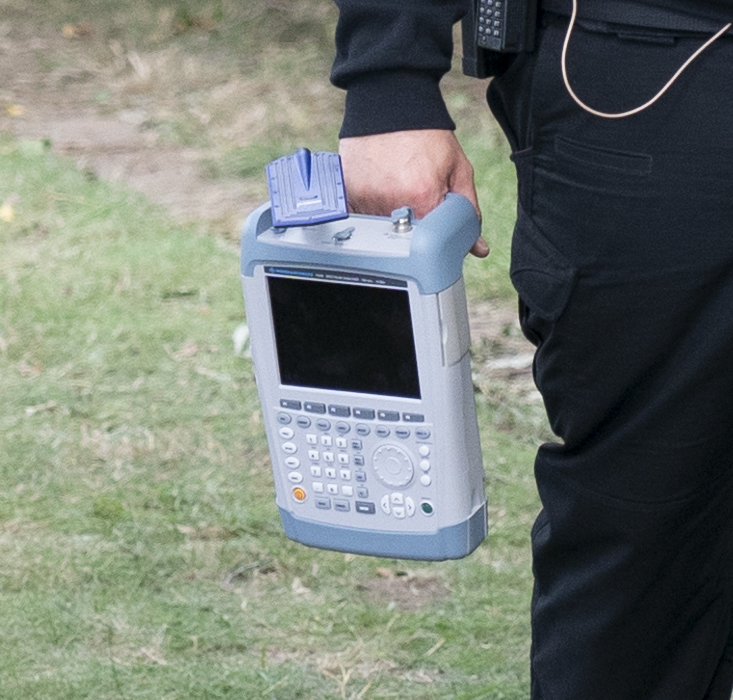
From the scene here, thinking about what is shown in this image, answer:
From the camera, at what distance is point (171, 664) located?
7.75 ft

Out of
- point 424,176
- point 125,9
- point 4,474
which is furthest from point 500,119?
point 125,9

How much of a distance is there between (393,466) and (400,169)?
352 mm

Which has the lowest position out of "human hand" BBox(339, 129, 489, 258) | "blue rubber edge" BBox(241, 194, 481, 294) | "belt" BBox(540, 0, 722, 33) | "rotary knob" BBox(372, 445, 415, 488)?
"rotary knob" BBox(372, 445, 415, 488)

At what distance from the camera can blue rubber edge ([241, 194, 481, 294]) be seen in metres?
1.52

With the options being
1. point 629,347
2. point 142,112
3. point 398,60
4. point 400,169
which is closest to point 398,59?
point 398,60

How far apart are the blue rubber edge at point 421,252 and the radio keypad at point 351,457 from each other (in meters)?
0.18

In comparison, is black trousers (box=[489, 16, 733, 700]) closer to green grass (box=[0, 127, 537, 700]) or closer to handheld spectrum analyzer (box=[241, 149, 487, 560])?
handheld spectrum analyzer (box=[241, 149, 487, 560])

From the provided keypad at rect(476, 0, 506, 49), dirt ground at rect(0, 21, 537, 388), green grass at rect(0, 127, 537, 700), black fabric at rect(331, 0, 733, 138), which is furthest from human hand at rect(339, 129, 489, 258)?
dirt ground at rect(0, 21, 537, 388)

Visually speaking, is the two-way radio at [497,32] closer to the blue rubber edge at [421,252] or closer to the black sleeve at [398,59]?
the black sleeve at [398,59]

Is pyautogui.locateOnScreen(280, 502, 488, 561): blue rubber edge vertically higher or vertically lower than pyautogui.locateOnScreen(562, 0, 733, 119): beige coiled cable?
lower

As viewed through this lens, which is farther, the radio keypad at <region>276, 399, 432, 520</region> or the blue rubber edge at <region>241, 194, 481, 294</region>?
the radio keypad at <region>276, 399, 432, 520</region>

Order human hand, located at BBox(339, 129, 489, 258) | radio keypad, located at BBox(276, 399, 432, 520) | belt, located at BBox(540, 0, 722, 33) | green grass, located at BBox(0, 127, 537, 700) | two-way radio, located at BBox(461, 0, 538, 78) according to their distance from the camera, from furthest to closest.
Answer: green grass, located at BBox(0, 127, 537, 700), radio keypad, located at BBox(276, 399, 432, 520), human hand, located at BBox(339, 129, 489, 258), two-way radio, located at BBox(461, 0, 538, 78), belt, located at BBox(540, 0, 722, 33)

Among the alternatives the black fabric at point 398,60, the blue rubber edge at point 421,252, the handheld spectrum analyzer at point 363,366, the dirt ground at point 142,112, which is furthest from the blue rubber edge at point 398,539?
the dirt ground at point 142,112

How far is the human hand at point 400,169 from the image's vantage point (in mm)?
1534
